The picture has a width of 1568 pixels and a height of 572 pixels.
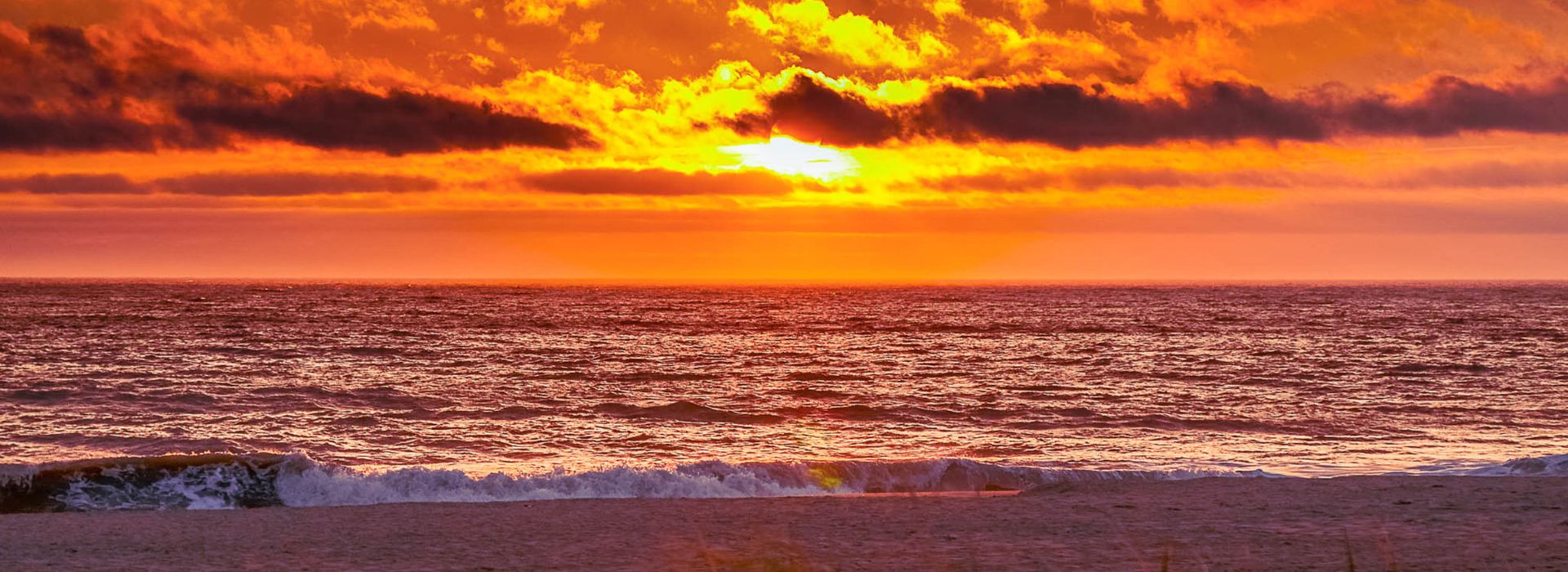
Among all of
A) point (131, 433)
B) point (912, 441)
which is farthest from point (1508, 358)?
point (131, 433)

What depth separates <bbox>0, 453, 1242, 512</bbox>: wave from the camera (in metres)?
19.6

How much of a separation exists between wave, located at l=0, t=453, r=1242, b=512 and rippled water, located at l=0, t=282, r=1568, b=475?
1.67 meters

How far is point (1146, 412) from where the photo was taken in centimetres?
3284

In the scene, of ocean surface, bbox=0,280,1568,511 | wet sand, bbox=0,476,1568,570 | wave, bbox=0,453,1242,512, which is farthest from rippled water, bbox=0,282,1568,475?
wet sand, bbox=0,476,1568,570

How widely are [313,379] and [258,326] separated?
38.7 m

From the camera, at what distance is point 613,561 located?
14203 millimetres

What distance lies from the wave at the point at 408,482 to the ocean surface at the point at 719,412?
0.05 m

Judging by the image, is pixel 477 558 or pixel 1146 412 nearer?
pixel 477 558

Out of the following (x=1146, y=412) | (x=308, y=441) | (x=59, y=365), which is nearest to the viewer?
(x=308, y=441)

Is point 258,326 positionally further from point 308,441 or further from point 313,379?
point 308,441

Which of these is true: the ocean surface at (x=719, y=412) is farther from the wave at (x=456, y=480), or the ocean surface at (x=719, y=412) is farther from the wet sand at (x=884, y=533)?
the wet sand at (x=884, y=533)

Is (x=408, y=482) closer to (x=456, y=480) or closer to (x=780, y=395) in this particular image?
(x=456, y=480)

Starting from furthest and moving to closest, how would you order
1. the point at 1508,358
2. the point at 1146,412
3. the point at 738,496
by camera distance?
the point at 1508,358 → the point at 1146,412 → the point at 738,496

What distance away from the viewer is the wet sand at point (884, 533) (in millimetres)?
13961
